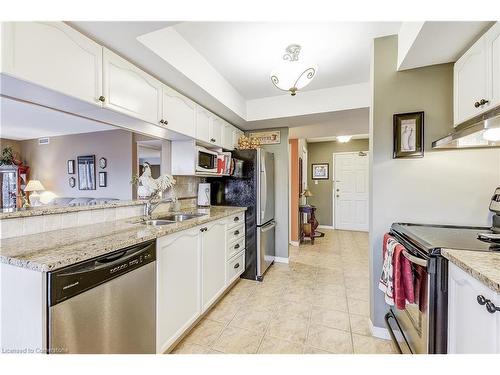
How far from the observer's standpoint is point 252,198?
2773 mm

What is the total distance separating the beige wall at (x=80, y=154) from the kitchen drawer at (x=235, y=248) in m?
1.14

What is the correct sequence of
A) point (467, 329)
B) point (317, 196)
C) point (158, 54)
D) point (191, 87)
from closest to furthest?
point (467, 329)
point (158, 54)
point (191, 87)
point (317, 196)

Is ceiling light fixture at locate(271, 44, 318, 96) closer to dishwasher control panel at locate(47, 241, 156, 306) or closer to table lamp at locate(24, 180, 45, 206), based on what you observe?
dishwasher control panel at locate(47, 241, 156, 306)

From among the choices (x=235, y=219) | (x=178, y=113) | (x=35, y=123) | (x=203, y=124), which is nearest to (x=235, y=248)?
(x=235, y=219)

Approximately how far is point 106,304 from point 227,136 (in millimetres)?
2358

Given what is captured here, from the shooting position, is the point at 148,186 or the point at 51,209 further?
the point at 148,186

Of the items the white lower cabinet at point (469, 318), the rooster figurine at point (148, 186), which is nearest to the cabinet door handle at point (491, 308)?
the white lower cabinet at point (469, 318)

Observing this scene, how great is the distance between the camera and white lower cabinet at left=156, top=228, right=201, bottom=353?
4.57 ft

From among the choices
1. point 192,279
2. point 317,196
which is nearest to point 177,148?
point 192,279

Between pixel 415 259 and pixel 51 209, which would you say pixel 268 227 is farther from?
pixel 51 209

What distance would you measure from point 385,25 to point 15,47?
2255 mm

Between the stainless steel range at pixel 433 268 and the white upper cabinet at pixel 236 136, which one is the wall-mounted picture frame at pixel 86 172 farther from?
the stainless steel range at pixel 433 268
